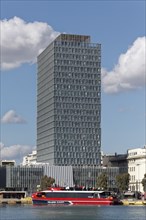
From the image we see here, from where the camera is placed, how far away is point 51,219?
152 meters

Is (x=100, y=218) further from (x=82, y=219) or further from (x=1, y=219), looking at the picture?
(x=1, y=219)

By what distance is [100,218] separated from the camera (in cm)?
15638

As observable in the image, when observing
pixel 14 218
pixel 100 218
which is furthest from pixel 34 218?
pixel 100 218

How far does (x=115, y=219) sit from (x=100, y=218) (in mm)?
4046

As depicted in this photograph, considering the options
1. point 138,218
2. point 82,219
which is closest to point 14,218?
point 82,219

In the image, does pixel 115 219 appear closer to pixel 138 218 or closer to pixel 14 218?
pixel 138 218

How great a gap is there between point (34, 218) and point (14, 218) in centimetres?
455

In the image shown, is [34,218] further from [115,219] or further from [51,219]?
[115,219]

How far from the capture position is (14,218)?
513ft

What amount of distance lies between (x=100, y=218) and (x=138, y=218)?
28.4 feet

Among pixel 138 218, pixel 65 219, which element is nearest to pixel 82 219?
pixel 65 219

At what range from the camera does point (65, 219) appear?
151m

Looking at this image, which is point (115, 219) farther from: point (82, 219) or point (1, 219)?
point (1, 219)

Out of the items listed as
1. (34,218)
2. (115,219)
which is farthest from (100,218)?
(34,218)
